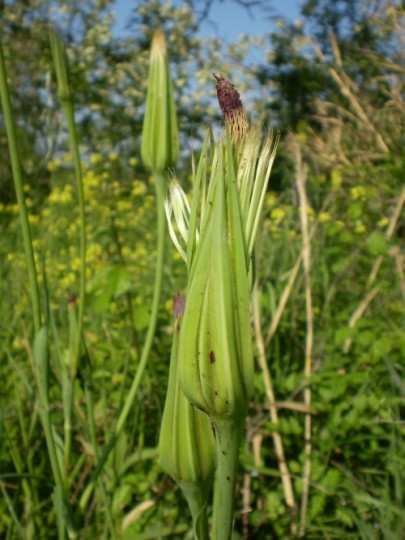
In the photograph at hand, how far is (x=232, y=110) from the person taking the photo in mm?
499

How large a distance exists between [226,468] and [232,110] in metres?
0.31

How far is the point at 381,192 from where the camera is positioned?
2322 millimetres

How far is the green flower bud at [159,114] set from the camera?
0.99 m

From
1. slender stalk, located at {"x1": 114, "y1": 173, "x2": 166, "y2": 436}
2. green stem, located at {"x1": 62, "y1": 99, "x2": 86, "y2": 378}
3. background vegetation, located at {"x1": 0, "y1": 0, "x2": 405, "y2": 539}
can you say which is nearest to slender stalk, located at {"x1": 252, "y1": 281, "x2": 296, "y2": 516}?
background vegetation, located at {"x1": 0, "y1": 0, "x2": 405, "y2": 539}

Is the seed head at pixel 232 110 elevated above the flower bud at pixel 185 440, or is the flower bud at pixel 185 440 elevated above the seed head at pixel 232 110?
the seed head at pixel 232 110

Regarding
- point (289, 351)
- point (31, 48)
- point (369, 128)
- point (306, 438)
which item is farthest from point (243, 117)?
point (31, 48)

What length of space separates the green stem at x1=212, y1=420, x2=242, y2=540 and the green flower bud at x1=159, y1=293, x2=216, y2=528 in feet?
0.24

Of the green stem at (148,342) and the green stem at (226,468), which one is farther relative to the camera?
the green stem at (148,342)

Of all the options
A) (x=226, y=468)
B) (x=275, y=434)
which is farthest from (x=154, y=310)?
(x=275, y=434)

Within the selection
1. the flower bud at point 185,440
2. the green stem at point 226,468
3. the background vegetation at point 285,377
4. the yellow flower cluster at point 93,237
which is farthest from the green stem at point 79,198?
the yellow flower cluster at point 93,237

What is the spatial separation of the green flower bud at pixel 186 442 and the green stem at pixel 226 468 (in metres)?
0.07

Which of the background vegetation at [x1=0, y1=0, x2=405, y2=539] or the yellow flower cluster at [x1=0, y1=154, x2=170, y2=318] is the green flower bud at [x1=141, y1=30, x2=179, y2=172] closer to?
the background vegetation at [x1=0, y1=0, x2=405, y2=539]

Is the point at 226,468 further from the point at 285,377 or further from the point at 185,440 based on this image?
the point at 285,377

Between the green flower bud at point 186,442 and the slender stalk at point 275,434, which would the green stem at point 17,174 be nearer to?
the green flower bud at point 186,442
